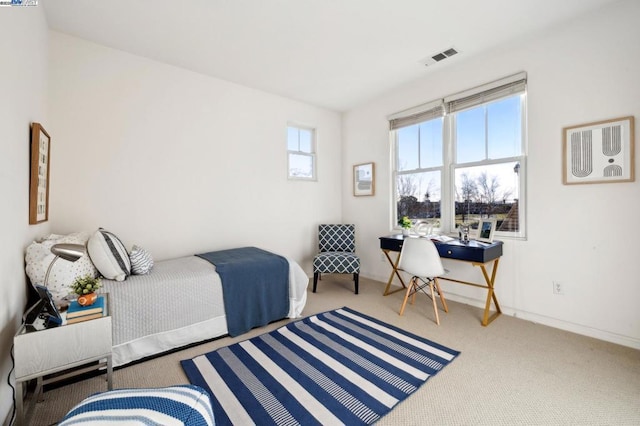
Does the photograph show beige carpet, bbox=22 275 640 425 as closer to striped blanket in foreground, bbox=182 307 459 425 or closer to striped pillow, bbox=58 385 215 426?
striped blanket in foreground, bbox=182 307 459 425

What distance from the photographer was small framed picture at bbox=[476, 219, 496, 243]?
9.81ft

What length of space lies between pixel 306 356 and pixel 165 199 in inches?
92.3

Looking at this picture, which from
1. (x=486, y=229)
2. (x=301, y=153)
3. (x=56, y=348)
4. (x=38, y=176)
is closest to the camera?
(x=56, y=348)

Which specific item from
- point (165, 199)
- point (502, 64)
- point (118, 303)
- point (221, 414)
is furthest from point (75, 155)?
point (502, 64)

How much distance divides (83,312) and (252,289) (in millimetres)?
1330

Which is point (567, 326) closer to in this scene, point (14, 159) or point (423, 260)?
point (423, 260)

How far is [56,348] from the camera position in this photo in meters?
1.47

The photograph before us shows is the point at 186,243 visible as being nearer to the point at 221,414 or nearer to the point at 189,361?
the point at 189,361

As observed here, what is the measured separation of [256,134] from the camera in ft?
13.0

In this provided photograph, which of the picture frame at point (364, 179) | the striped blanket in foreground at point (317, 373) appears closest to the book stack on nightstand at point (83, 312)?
the striped blanket in foreground at point (317, 373)

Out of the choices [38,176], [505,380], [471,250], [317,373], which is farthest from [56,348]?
[471,250]

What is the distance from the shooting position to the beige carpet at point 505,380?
5.25ft

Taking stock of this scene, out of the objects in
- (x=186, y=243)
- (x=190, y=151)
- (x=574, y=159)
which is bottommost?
(x=186, y=243)

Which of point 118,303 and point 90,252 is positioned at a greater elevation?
point 90,252
